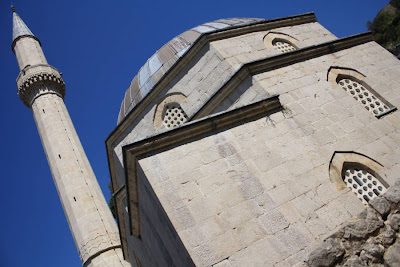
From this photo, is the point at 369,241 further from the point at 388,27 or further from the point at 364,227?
the point at 388,27

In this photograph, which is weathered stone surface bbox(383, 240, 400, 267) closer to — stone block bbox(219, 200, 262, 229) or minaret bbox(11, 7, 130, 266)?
stone block bbox(219, 200, 262, 229)

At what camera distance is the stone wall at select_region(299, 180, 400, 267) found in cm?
378

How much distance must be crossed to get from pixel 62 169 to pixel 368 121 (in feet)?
32.1

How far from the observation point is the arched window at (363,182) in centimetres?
552

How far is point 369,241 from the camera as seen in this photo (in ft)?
12.8

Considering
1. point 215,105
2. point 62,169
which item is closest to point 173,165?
point 215,105

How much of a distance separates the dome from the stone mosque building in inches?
57.4

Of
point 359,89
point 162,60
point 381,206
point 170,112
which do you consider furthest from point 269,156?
point 162,60

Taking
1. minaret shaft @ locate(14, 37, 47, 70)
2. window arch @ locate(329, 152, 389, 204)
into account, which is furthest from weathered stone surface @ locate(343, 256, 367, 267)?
minaret shaft @ locate(14, 37, 47, 70)

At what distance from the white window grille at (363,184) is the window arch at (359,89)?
1630 mm

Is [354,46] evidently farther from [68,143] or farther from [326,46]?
[68,143]

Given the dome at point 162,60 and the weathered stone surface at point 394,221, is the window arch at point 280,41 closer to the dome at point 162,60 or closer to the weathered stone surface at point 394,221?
the dome at point 162,60

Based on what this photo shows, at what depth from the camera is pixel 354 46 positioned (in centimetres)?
824

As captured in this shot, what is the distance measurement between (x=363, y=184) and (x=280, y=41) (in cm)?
496
